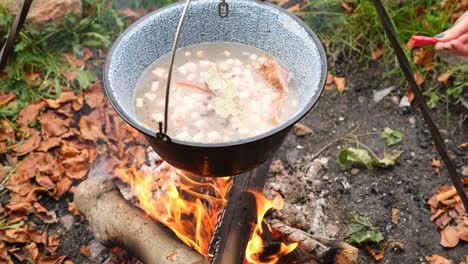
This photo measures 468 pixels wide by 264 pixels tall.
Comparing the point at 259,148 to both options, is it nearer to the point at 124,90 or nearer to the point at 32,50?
the point at 124,90

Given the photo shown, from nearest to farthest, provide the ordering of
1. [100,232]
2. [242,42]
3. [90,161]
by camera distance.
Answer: [242,42] → [100,232] → [90,161]

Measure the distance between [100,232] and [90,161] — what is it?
75 centimetres

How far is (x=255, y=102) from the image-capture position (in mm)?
2600

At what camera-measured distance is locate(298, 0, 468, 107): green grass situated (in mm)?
3924

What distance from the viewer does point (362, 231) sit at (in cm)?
324

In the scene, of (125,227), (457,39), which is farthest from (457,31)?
(125,227)

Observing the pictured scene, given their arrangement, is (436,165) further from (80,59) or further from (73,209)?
(80,59)

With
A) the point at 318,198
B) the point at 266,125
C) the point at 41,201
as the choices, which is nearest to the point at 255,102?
the point at 266,125

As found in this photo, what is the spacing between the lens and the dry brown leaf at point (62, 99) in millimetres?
4004

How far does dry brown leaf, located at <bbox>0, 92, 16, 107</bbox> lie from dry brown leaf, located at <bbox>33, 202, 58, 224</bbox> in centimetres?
103

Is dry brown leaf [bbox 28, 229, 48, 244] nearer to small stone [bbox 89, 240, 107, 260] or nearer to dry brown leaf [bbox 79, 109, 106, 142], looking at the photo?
small stone [bbox 89, 240, 107, 260]

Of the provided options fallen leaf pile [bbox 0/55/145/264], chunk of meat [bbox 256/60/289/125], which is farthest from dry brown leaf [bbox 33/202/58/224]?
chunk of meat [bbox 256/60/289/125]

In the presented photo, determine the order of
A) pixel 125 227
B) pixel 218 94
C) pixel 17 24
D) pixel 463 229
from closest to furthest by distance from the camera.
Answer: pixel 17 24 < pixel 218 94 < pixel 125 227 < pixel 463 229

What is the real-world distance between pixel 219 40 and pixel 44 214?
5.64ft
